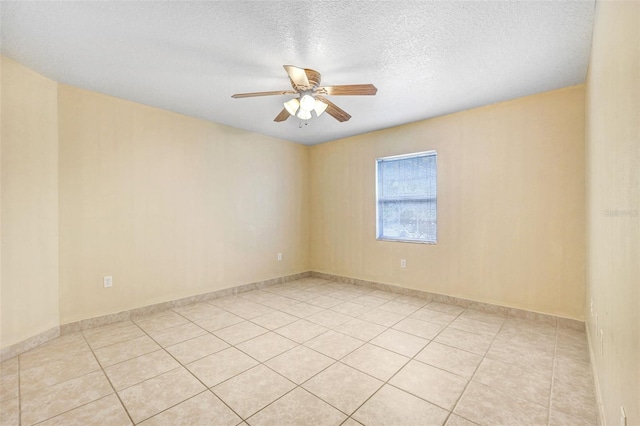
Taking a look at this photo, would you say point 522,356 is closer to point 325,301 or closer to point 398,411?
point 398,411

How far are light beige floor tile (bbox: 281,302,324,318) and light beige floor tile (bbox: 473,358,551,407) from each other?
1.81 meters

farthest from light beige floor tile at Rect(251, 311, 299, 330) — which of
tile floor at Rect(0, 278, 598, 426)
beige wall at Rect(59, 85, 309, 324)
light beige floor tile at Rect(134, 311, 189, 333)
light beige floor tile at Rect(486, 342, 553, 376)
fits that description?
light beige floor tile at Rect(486, 342, 553, 376)

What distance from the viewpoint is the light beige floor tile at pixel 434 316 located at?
3.05 meters

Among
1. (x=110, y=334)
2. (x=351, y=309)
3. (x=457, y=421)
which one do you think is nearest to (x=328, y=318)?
(x=351, y=309)

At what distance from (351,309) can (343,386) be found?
5.19ft

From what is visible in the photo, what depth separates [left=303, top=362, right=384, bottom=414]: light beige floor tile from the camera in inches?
67.8

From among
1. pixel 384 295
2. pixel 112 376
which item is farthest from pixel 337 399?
pixel 384 295

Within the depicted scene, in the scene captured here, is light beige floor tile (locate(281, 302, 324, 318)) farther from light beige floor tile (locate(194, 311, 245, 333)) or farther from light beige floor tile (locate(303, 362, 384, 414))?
light beige floor tile (locate(303, 362, 384, 414))

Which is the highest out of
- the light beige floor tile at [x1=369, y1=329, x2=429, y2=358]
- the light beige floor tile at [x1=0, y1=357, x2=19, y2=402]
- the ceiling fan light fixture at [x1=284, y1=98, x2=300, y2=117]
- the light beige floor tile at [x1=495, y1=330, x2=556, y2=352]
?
the ceiling fan light fixture at [x1=284, y1=98, x2=300, y2=117]

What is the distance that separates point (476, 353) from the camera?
2.32 meters

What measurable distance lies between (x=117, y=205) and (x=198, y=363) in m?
2.02

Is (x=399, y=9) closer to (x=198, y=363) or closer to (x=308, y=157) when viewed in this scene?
(x=198, y=363)

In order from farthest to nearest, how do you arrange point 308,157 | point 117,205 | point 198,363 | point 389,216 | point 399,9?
point 308,157, point 389,216, point 117,205, point 198,363, point 399,9

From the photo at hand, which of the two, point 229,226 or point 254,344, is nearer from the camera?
point 254,344
